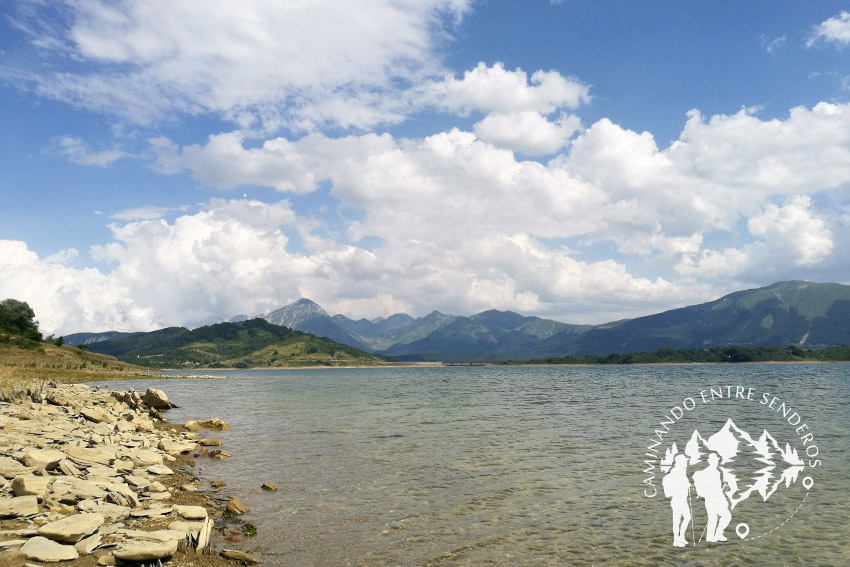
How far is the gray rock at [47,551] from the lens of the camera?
11078mm

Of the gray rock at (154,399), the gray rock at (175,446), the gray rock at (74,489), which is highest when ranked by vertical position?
the gray rock at (74,489)

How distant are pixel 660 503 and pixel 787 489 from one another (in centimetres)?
657

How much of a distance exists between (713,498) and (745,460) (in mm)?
8610

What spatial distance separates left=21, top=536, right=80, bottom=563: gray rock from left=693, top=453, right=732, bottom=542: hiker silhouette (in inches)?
743

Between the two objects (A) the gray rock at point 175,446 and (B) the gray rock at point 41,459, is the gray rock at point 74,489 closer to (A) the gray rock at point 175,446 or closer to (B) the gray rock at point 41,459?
(B) the gray rock at point 41,459

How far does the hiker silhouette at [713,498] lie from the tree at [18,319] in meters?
193

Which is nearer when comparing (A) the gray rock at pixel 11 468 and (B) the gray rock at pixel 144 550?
(B) the gray rock at pixel 144 550

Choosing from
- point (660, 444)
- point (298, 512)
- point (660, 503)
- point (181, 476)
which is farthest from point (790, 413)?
point (181, 476)

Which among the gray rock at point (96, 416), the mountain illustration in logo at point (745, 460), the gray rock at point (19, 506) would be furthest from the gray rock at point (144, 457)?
the mountain illustration in logo at point (745, 460)

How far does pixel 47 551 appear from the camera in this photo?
11.3m

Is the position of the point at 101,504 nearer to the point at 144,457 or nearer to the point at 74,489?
the point at 74,489

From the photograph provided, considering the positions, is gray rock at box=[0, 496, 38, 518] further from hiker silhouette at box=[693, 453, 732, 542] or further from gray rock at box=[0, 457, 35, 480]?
hiker silhouette at box=[693, 453, 732, 542]

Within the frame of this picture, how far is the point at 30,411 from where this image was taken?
3234 centimetres

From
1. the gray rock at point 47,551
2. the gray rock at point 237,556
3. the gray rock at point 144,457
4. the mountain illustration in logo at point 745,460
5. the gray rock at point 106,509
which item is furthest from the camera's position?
the gray rock at point 144,457
